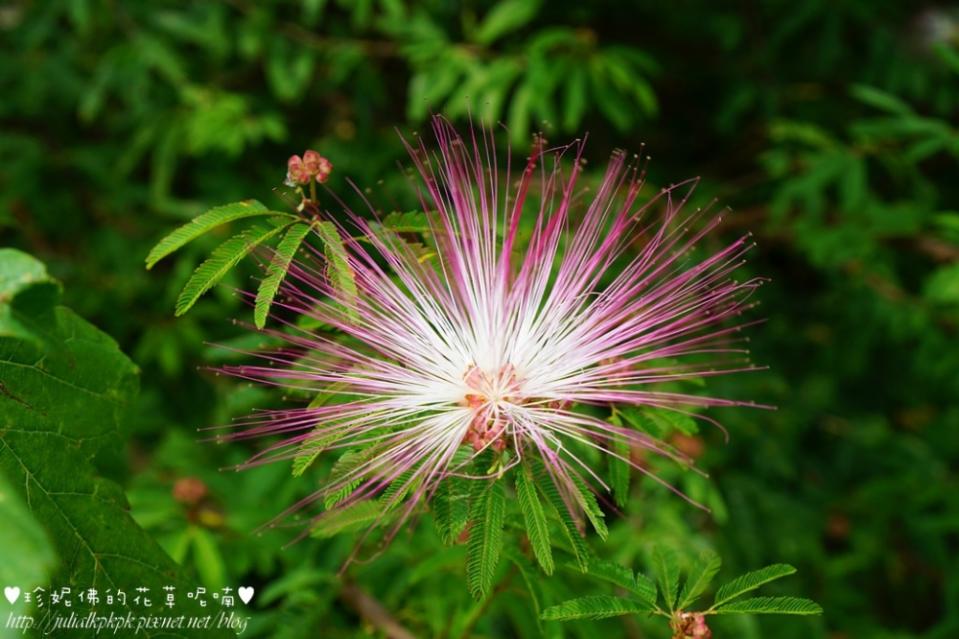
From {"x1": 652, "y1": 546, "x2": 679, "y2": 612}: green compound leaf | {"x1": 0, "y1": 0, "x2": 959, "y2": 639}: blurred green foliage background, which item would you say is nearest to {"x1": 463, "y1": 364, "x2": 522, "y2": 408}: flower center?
{"x1": 652, "y1": 546, "x2": 679, "y2": 612}: green compound leaf

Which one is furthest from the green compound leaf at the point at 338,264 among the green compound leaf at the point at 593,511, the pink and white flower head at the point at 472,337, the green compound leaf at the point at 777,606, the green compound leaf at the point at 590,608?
the green compound leaf at the point at 777,606

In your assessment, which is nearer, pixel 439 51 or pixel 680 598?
pixel 680 598

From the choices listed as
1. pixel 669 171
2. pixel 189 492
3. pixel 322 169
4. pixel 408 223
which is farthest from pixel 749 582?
pixel 669 171

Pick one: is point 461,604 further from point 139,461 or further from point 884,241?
point 884,241

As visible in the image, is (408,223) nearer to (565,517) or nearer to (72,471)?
(565,517)

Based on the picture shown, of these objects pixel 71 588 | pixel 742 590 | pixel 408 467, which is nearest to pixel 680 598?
pixel 742 590
